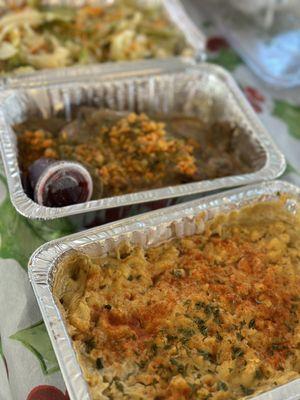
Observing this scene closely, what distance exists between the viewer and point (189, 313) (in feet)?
5.16

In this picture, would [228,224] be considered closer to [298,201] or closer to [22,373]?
[298,201]

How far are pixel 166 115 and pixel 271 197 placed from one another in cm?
76

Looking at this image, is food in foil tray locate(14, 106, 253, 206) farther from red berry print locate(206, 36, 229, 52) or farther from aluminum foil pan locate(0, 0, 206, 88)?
red berry print locate(206, 36, 229, 52)

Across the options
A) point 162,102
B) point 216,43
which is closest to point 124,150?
point 162,102

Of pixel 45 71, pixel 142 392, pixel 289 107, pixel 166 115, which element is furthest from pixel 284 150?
pixel 142 392

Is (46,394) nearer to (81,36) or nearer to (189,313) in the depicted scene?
(189,313)

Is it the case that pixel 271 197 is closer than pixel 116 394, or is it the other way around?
pixel 116 394

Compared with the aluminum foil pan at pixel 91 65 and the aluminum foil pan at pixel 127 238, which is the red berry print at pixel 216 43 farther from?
the aluminum foil pan at pixel 127 238

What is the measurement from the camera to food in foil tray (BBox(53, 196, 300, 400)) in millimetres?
1432

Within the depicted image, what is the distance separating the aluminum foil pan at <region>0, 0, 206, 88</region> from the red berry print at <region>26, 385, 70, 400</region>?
49.3 inches

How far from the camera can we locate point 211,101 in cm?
248

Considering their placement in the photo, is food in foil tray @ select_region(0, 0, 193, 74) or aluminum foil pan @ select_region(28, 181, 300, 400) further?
food in foil tray @ select_region(0, 0, 193, 74)

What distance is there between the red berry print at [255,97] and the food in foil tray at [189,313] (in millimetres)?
978

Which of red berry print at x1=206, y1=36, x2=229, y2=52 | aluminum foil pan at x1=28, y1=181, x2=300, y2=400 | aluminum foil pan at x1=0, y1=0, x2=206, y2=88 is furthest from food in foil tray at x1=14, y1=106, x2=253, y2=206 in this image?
red berry print at x1=206, y1=36, x2=229, y2=52
